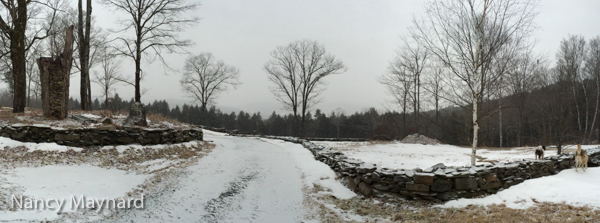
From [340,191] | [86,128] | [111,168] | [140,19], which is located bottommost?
[340,191]

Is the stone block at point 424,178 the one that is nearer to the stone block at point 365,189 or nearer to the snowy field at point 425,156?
the stone block at point 365,189

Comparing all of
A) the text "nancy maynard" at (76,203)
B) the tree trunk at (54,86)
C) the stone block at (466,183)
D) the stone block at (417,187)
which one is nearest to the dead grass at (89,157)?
the text "nancy maynard" at (76,203)

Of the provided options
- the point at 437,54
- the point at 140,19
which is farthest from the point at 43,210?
the point at 140,19

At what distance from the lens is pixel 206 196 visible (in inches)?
205

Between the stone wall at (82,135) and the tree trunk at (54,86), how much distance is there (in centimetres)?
257

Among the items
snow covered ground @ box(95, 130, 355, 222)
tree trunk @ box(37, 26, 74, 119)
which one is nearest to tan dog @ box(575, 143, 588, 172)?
snow covered ground @ box(95, 130, 355, 222)

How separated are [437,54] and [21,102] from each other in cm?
1627

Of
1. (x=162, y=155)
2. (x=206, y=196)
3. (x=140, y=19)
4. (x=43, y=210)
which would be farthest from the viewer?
(x=140, y=19)

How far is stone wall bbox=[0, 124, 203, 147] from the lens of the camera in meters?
7.24

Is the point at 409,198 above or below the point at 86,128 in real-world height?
below

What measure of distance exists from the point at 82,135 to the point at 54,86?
3.97 meters

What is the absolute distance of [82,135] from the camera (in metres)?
Answer: 7.68

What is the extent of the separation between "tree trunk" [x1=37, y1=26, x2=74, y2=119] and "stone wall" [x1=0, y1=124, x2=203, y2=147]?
2.57 m

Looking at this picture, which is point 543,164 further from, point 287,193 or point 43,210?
point 43,210
